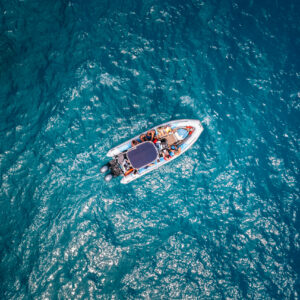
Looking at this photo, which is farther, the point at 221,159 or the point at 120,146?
the point at 221,159

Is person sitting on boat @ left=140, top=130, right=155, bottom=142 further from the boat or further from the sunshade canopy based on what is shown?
the sunshade canopy

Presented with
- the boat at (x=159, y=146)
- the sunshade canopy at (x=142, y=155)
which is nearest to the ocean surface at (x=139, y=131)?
the boat at (x=159, y=146)

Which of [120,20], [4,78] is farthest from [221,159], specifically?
[4,78]

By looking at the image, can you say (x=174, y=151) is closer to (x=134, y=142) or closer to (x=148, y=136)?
(x=148, y=136)

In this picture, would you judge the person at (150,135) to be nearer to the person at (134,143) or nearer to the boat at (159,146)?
the boat at (159,146)

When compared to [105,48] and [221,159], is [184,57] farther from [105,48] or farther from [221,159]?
[221,159]

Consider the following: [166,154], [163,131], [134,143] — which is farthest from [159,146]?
[134,143]

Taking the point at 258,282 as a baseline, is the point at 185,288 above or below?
above

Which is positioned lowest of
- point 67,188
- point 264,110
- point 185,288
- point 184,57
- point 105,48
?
point 185,288
